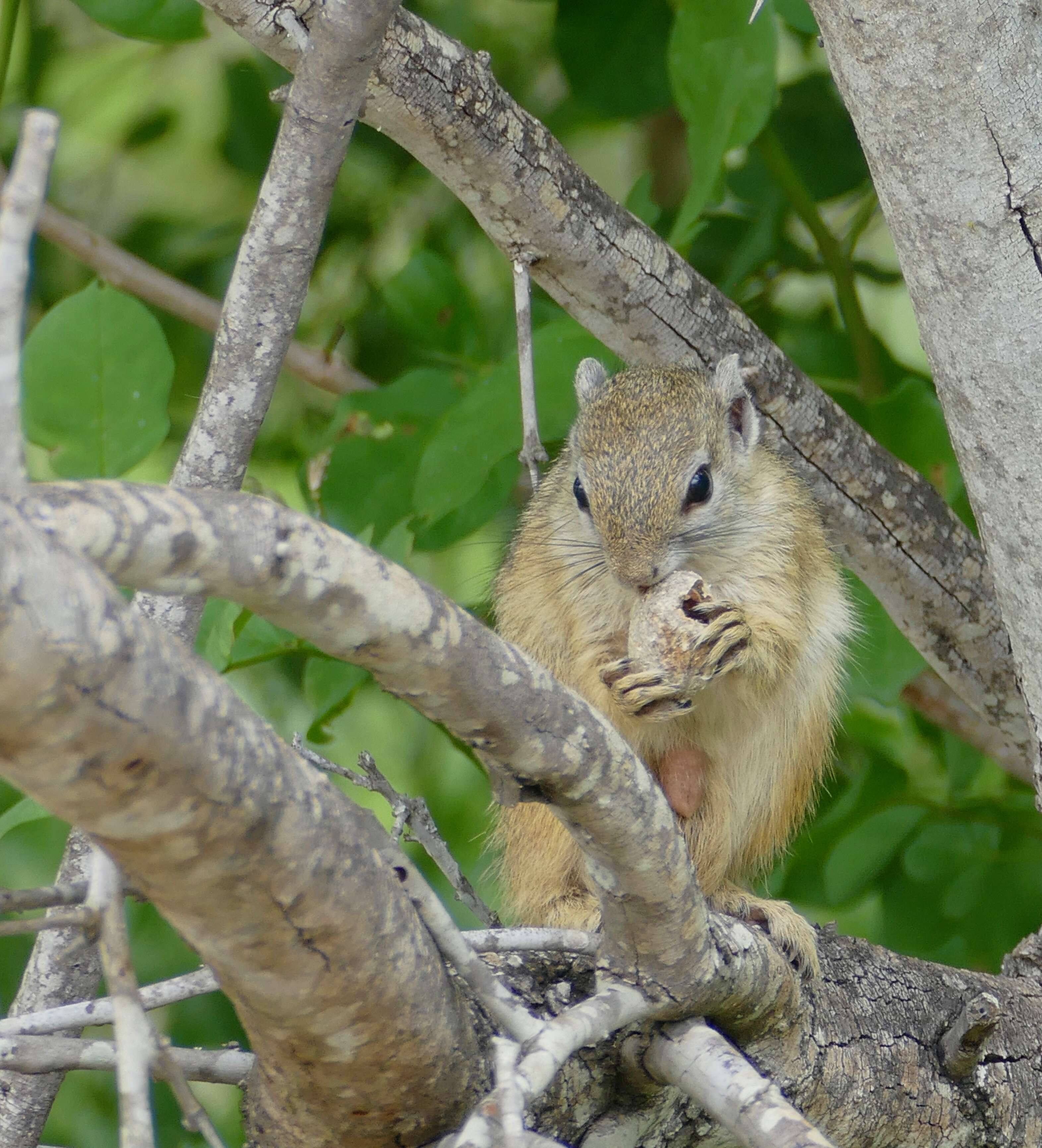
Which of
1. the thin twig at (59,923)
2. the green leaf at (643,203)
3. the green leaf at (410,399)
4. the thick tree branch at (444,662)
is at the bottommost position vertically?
the thin twig at (59,923)

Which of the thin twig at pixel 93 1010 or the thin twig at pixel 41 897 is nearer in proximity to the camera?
the thin twig at pixel 41 897

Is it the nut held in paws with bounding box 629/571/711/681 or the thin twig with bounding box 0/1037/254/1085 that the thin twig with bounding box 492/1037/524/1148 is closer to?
the thin twig with bounding box 0/1037/254/1085

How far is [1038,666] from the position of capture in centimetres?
169

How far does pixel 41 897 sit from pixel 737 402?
1.57 metres

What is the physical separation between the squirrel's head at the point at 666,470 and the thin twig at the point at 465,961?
3.16 ft

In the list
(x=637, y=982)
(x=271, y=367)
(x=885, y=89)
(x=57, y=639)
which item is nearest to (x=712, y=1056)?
(x=637, y=982)

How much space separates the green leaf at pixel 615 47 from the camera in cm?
281

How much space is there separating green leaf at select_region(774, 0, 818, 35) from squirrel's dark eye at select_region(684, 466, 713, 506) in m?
0.70

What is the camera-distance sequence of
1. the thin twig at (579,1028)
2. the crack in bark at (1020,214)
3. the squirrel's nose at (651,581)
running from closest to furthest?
the thin twig at (579,1028) < the crack in bark at (1020,214) < the squirrel's nose at (651,581)

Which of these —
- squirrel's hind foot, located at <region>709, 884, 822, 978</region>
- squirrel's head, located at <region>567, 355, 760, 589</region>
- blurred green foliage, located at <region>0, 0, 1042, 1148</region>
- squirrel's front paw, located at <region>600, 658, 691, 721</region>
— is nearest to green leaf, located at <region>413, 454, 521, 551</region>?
blurred green foliage, located at <region>0, 0, 1042, 1148</region>

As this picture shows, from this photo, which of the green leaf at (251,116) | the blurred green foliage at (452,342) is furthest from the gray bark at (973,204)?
the green leaf at (251,116)

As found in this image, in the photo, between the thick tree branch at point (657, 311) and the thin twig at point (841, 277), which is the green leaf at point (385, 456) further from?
the thin twig at point (841, 277)

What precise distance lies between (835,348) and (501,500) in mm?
960

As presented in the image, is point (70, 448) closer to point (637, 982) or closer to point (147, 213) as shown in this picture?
point (637, 982)
